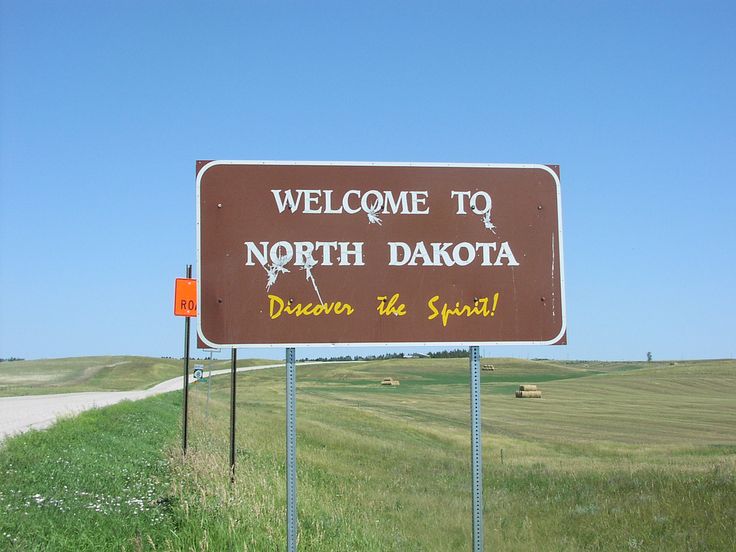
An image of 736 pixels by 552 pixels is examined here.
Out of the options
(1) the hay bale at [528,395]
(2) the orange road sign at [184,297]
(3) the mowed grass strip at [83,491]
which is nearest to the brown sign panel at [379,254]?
(3) the mowed grass strip at [83,491]

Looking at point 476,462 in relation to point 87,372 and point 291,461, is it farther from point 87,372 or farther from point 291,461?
point 87,372

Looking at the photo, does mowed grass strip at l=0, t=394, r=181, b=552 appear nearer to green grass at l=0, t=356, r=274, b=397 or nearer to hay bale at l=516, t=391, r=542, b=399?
hay bale at l=516, t=391, r=542, b=399

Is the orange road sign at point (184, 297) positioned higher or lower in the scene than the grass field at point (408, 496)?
higher

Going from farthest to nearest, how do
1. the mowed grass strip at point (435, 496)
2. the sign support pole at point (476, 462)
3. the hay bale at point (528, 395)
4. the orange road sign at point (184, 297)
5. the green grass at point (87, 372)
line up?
the green grass at point (87, 372) → the hay bale at point (528, 395) → the orange road sign at point (184, 297) → the mowed grass strip at point (435, 496) → the sign support pole at point (476, 462)

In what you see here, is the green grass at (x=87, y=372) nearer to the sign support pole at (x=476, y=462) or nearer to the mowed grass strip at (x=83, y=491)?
the mowed grass strip at (x=83, y=491)

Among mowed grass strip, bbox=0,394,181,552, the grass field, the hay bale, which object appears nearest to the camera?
mowed grass strip, bbox=0,394,181,552

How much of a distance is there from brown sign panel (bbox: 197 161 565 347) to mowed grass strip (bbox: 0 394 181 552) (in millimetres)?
2395

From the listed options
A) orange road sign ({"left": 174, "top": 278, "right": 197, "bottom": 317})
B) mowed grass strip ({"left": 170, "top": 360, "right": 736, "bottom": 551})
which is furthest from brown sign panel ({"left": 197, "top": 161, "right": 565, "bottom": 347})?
orange road sign ({"left": 174, "top": 278, "right": 197, "bottom": 317})

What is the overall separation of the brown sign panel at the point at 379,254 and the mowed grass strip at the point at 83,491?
2.39 meters

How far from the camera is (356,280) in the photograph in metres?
5.87

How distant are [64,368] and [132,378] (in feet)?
75.7

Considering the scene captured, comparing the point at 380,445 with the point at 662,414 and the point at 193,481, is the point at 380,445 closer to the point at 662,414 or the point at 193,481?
the point at 193,481

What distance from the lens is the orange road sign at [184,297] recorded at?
12.6m

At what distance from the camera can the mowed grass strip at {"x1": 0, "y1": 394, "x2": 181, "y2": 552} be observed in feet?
24.4
